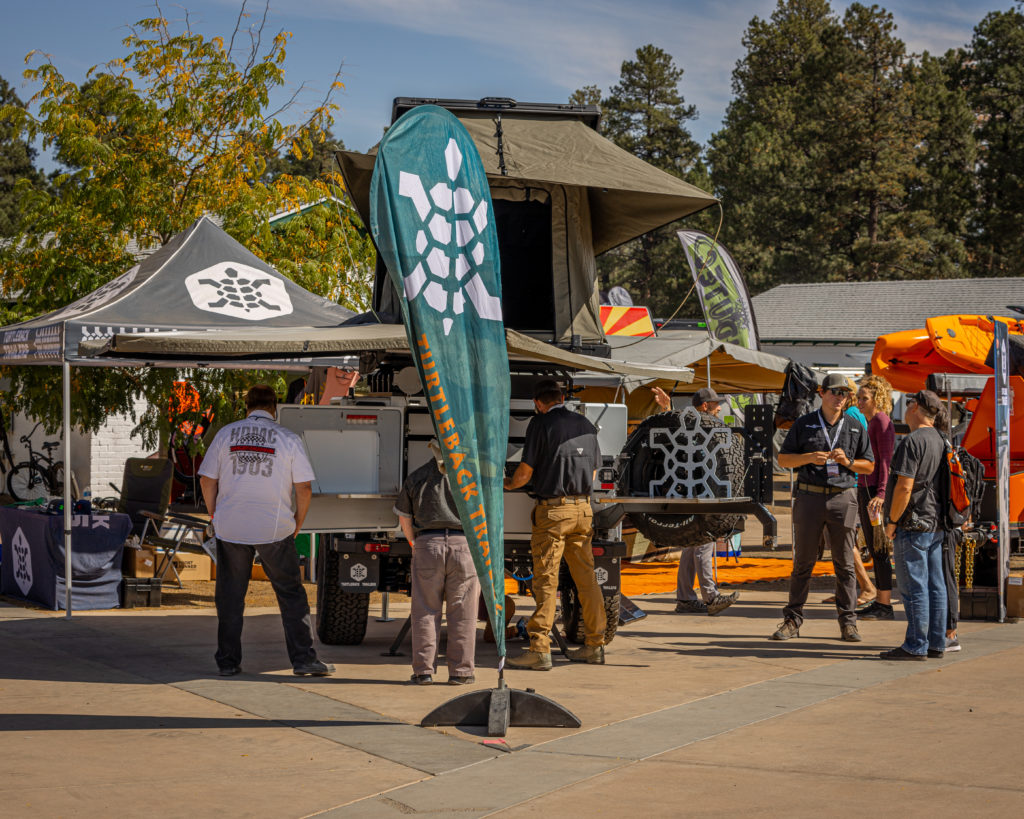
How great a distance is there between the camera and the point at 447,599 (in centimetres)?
813

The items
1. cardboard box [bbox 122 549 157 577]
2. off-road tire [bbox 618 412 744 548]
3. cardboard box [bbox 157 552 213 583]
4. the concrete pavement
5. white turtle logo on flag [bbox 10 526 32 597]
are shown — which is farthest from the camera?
cardboard box [bbox 157 552 213 583]

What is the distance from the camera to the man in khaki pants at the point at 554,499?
8.34 meters

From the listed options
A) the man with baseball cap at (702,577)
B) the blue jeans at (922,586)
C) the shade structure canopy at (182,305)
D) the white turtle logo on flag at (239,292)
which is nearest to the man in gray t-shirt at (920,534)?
the blue jeans at (922,586)

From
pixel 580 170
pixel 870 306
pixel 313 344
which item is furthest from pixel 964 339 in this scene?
pixel 870 306

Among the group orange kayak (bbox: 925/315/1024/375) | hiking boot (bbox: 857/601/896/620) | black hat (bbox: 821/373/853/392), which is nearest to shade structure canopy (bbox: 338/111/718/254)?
black hat (bbox: 821/373/853/392)

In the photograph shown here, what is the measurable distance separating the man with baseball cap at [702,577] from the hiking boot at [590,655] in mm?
2350

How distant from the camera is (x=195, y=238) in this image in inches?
491

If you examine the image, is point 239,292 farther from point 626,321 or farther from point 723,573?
point 626,321

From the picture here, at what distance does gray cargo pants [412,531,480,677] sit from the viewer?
8.09m

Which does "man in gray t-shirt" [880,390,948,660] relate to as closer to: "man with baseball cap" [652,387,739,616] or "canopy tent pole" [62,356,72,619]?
"man with baseball cap" [652,387,739,616]

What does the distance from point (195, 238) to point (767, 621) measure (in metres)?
6.55

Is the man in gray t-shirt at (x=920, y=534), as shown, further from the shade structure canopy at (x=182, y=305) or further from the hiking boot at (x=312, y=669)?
the shade structure canopy at (x=182, y=305)

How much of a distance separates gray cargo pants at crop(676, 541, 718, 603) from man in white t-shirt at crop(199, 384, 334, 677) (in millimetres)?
4193

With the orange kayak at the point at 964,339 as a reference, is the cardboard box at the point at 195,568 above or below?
below
